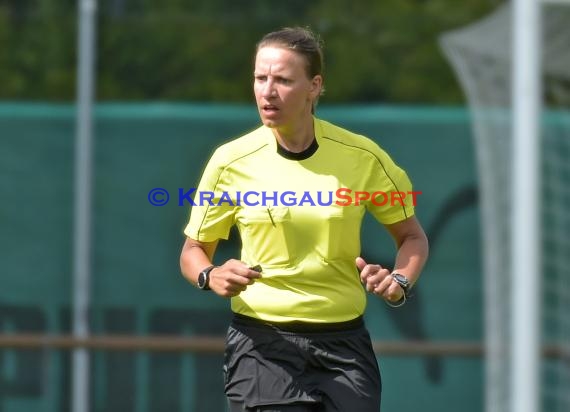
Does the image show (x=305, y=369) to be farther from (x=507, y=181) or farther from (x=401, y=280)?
(x=507, y=181)

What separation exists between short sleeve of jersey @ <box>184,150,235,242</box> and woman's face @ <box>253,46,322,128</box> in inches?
7.8

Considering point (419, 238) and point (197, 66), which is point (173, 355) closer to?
point (197, 66)

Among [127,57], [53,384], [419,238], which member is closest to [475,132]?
[127,57]

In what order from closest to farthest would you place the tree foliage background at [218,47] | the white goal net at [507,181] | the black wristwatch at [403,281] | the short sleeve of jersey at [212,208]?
1. the black wristwatch at [403,281]
2. the short sleeve of jersey at [212,208]
3. the white goal net at [507,181]
4. the tree foliage background at [218,47]

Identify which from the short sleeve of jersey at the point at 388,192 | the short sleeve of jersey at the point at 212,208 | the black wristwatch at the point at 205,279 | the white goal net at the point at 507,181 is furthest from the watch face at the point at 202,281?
the white goal net at the point at 507,181

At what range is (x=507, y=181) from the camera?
22.7ft

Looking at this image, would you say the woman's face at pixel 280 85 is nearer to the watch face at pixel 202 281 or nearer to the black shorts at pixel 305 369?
the watch face at pixel 202 281

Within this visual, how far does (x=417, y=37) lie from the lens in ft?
25.1

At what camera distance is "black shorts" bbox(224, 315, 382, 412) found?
369cm

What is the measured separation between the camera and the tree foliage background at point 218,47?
752 cm

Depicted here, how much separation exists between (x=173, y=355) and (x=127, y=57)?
164 centimetres

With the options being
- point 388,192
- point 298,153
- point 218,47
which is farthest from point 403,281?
point 218,47

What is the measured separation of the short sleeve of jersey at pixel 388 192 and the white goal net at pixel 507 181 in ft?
9.80

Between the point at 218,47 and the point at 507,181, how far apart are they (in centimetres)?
181
